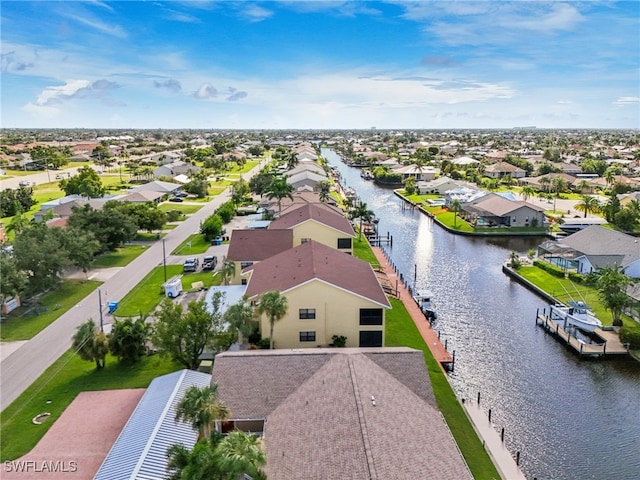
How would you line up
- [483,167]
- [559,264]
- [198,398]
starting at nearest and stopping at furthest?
[198,398] → [559,264] → [483,167]

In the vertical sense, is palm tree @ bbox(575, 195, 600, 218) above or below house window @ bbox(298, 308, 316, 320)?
above

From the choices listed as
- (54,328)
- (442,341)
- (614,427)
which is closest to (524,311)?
(442,341)

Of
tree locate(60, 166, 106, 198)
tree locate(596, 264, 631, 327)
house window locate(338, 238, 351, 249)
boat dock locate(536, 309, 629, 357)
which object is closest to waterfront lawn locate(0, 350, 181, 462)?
house window locate(338, 238, 351, 249)

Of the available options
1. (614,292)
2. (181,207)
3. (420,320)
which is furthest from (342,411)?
(181,207)

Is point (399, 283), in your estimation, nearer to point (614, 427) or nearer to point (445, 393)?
point (445, 393)

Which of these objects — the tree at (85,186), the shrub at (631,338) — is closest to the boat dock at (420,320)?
the shrub at (631,338)

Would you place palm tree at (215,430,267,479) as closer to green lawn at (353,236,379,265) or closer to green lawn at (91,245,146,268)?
green lawn at (353,236,379,265)

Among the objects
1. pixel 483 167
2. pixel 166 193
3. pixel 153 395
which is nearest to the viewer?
pixel 153 395
